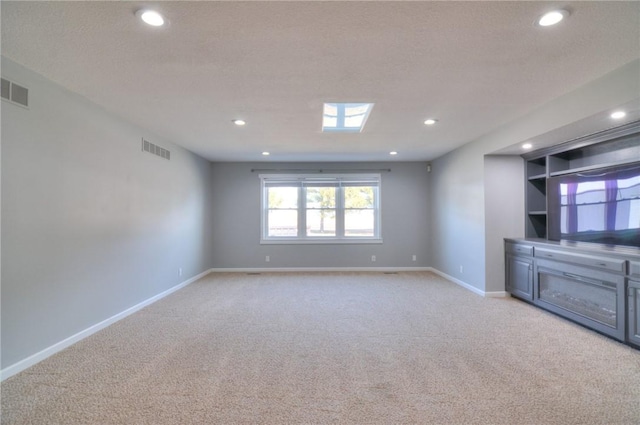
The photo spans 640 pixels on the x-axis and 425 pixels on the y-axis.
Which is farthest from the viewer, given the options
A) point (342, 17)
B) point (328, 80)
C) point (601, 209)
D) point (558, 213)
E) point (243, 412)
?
point (558, 213)

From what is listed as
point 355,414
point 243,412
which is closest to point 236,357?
point 243,412

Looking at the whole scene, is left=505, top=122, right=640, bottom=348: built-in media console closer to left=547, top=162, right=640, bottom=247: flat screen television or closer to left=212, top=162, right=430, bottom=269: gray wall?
left=547, top=162, right=640, bottom=247: flat screen television

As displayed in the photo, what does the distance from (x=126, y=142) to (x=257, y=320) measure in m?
2.73

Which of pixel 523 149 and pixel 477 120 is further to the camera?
pixel 523 149

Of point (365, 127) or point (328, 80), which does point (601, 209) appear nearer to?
point (365, 127)

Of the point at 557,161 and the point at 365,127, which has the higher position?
the point at 365,127

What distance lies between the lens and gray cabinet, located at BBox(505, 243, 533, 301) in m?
4.00

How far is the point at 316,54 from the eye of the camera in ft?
7.05

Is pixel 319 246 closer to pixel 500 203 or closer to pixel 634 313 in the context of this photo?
pixel 500 203

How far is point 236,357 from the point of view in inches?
102

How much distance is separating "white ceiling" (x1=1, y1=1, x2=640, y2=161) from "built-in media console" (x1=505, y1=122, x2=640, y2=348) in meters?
1.12

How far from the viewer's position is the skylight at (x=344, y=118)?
3.72m

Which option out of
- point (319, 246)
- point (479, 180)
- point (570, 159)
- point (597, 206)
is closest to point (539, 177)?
point (570, 159)

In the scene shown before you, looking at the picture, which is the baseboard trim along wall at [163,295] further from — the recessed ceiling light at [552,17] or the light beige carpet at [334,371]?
the recessed ceiling light at [552,17]
